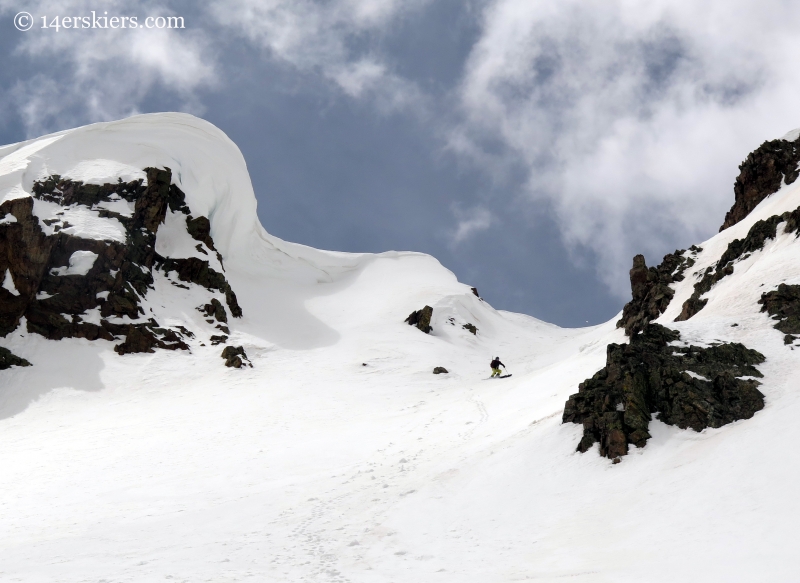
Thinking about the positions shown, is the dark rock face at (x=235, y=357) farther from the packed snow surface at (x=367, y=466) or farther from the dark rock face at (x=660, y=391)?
the dark rock face at (x=660, y=391)

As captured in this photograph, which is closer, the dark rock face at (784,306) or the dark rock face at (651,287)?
the dark rock face at (784,306)

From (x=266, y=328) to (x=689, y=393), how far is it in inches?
1235

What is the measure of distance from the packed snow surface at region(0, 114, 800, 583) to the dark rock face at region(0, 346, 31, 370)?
85cm

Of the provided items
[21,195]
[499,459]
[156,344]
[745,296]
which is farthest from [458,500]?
[21,195]

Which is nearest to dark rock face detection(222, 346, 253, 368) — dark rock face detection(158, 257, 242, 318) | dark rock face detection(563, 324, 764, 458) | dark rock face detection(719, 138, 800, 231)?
dark rock face detection(158, 257, 242, 318)

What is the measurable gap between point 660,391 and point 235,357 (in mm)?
24085

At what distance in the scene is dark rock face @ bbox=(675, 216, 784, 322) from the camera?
80.6 ft

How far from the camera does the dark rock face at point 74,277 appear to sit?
32469 mm

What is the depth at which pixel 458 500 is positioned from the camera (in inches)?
492

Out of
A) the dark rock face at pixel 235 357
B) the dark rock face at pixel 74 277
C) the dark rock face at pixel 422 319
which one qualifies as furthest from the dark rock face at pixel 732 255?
the dark rock face at pixel 74 277

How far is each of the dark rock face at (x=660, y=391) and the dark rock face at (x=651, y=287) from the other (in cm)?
1495

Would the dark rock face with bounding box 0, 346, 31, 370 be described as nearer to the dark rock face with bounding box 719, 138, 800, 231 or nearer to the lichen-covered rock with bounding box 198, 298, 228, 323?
the lichen-covered rock with bounding box 198, 298, 228, 323

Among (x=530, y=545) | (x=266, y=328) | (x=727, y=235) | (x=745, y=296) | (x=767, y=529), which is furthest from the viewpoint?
(x=266, y=328)

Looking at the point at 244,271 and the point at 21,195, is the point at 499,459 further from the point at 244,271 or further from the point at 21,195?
the point at 244,271
